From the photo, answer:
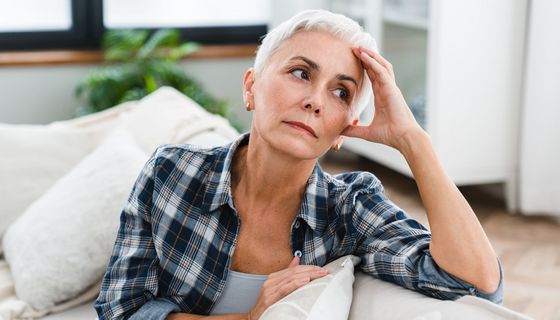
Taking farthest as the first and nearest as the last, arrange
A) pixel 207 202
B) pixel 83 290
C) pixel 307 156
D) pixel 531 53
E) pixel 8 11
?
1. pixel 8 11
2. pixel 531 53
3. pixel 83 290
4. pixel 207 202
5. pixel 307 156

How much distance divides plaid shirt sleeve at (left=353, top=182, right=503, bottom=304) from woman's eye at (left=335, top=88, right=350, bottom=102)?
186mm

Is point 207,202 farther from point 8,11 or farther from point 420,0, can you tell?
point 8,11

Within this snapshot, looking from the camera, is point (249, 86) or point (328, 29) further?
point (249, 86)

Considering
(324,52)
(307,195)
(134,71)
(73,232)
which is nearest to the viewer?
(324,52)

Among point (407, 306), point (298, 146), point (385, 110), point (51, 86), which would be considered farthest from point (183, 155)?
point (51, 86)

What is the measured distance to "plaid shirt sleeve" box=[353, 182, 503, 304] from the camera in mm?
1456

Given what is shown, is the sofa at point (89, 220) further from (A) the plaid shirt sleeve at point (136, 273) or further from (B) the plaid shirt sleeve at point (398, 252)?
(A) the plaid shirt sleeve at point (136, 273)

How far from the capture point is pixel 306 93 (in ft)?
4.92

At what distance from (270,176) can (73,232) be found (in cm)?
70

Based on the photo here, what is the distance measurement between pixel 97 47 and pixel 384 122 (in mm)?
3673

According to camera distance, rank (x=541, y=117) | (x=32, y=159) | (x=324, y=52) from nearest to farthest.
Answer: (x=324, y=52) < (x=32, y=159) < (x=541, y=117)

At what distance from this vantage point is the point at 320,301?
1.41m

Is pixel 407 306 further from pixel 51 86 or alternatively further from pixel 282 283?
pixel 51 86

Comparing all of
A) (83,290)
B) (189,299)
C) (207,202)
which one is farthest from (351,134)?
(83,290)
